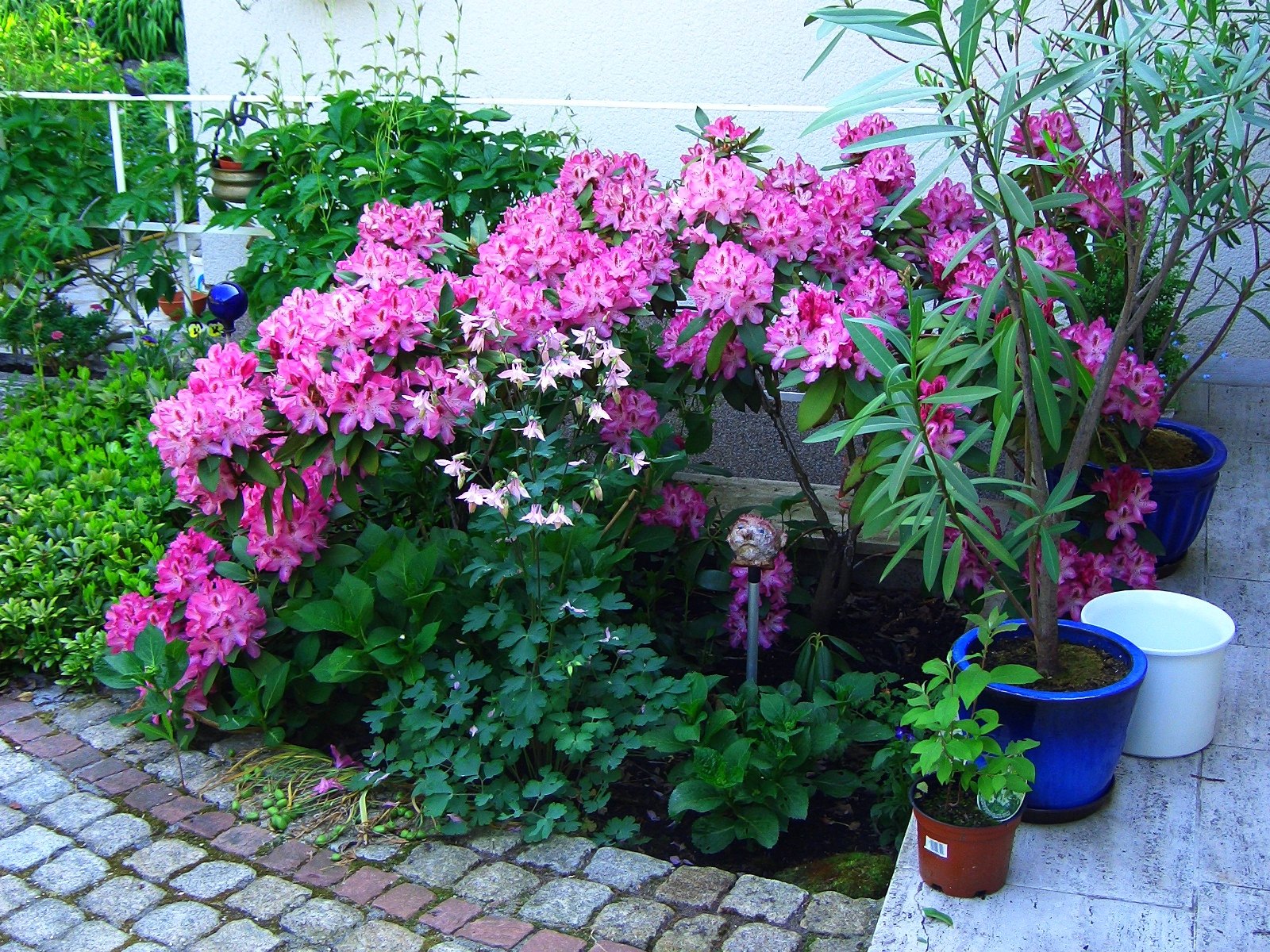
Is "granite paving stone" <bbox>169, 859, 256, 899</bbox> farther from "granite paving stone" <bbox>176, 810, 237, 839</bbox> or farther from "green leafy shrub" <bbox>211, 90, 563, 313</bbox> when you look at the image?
"green leafy shrub" <bbox>211, 90, 563, 313</bbox>

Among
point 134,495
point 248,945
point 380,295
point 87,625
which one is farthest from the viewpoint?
point 134,495

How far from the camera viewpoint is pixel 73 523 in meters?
3.75

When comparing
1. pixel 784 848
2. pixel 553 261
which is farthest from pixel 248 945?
Answer: pixel 553 261

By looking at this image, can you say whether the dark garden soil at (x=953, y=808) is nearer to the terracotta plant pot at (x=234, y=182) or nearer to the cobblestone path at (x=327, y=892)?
the cobblestone path at (x=327, y=892)

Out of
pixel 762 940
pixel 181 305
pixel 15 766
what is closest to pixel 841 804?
pixel 762 940

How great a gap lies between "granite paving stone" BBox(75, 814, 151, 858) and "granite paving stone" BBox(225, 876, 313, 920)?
0.35m

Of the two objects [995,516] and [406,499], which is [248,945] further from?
[995,516]

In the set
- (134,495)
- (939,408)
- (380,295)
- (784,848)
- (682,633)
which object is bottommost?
(784,848)

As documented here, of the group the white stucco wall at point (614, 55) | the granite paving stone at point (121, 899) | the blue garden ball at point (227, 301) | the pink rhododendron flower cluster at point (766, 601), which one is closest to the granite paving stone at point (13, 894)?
the granite paving stone at point (121, 899)

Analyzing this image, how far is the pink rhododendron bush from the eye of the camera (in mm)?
2887

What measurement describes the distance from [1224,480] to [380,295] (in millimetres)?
2824

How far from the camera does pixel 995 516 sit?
3.65 meters

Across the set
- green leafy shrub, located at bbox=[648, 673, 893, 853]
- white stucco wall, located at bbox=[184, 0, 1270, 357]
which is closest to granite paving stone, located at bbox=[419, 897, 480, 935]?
green leafy shrub, located at bbox=[648, 673, 893, 853]

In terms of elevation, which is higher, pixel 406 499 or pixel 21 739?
pixel 406 499
